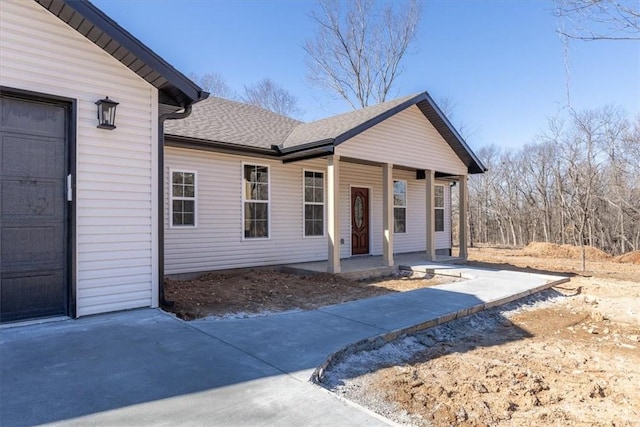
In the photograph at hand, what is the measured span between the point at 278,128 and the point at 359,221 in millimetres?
3565

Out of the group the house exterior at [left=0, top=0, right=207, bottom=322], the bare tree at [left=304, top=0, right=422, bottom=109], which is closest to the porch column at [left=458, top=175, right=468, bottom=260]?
the house exterior at [left=0, top=0, right=207, bottom=322]

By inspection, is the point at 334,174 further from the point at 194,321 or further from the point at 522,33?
the point at 522,33

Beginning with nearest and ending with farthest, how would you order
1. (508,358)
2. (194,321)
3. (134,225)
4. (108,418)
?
1. (108,418)
2. (508,358)
3. (194,321)
4. (134,225)

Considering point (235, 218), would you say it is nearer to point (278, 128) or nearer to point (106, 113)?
point (278, 128)

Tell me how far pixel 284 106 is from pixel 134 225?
22.2 m

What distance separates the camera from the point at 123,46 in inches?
181

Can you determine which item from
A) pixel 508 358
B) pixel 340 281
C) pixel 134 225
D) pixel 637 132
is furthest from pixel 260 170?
pixel 637 132

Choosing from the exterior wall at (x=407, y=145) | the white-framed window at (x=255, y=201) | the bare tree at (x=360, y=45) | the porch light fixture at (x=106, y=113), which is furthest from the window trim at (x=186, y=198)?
the bare tree at (x=360, y=45)

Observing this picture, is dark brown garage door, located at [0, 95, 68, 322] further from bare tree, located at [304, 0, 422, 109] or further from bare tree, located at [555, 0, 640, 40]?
bare tree, located at [304, 0, 422, 109]

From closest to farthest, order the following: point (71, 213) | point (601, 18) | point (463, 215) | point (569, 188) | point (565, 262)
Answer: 1. point (601, 18)
2. point (71, 213)
3. point (463, 215)
4. point (565, 262)
5. point (569, 188)

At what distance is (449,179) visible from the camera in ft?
44.8

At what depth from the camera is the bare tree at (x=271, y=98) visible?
24.6 metres

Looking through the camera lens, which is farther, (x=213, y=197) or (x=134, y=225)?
(x=213, y=197)

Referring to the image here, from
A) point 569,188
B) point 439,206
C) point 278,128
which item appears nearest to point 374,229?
point 439,206
